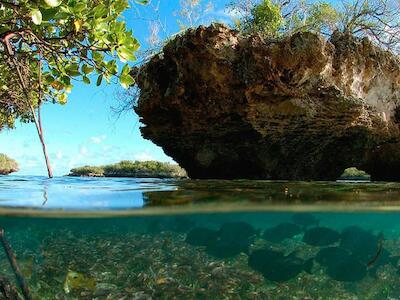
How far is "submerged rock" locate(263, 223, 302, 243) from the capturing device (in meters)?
6.02

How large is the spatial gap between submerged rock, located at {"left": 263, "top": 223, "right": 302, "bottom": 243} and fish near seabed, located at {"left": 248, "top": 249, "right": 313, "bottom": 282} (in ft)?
3.21

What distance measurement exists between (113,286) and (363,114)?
5.33 m

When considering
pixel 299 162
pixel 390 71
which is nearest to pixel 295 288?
pixel 299 162

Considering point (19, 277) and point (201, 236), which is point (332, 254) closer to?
point (201, 236)

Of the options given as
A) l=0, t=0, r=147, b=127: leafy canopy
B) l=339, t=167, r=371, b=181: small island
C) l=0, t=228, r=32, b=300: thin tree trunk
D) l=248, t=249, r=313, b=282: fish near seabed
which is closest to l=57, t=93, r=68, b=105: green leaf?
l=0, t=0, r=147, b=127: leafy canopy

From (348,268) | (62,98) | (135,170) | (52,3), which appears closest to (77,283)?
(52,3)

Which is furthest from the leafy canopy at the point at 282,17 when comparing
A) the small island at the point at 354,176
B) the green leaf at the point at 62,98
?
the green leaf at the point at 62,98

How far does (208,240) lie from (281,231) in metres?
A: 1.13

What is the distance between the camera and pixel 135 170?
14367 mm

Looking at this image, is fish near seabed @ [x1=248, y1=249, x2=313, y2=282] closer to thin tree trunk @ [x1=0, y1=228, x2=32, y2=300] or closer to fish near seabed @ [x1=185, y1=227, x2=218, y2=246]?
fish near seabed @ [x1=185, y1=227, x2=218, y2=246]

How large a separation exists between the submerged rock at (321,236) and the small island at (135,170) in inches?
333

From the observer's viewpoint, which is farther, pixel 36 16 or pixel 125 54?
pixel 125 54

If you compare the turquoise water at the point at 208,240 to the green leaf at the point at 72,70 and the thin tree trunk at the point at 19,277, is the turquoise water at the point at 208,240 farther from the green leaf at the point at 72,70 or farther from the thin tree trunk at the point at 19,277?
the green leaf at the point at 72,70

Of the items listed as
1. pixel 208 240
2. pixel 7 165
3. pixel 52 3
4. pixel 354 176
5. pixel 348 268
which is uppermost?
pixel 52 3
